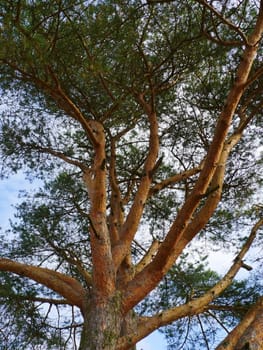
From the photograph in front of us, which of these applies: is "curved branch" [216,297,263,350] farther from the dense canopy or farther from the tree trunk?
the tree trunk

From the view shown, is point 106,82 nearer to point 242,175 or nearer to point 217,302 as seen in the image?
point 242,175

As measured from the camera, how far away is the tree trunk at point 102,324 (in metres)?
2.78

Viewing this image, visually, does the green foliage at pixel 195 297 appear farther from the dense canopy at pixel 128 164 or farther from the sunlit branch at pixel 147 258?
the sunlit branch at pixel 147 258

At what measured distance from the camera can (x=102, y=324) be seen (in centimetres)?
287

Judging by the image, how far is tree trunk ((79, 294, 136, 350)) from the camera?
278cm

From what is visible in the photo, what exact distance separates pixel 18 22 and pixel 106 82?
1.33 m

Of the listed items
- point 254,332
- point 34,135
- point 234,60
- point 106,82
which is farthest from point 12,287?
point 234,60

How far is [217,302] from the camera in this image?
13.5 ft

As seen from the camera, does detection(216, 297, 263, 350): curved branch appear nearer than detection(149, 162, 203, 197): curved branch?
Yes

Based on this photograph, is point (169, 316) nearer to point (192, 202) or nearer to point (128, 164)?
point (192, 202)

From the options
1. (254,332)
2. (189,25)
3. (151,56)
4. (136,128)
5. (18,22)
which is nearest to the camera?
(254,332)

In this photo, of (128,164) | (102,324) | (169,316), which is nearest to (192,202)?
(169,316)

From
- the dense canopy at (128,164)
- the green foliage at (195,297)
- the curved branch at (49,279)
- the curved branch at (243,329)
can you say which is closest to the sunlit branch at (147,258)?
the dense canopy at (128,164)

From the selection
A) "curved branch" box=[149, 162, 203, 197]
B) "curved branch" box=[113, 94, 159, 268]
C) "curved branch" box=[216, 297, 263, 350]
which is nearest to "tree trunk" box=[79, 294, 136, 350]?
"curved branch" box=[113, 94, 159, 268]
